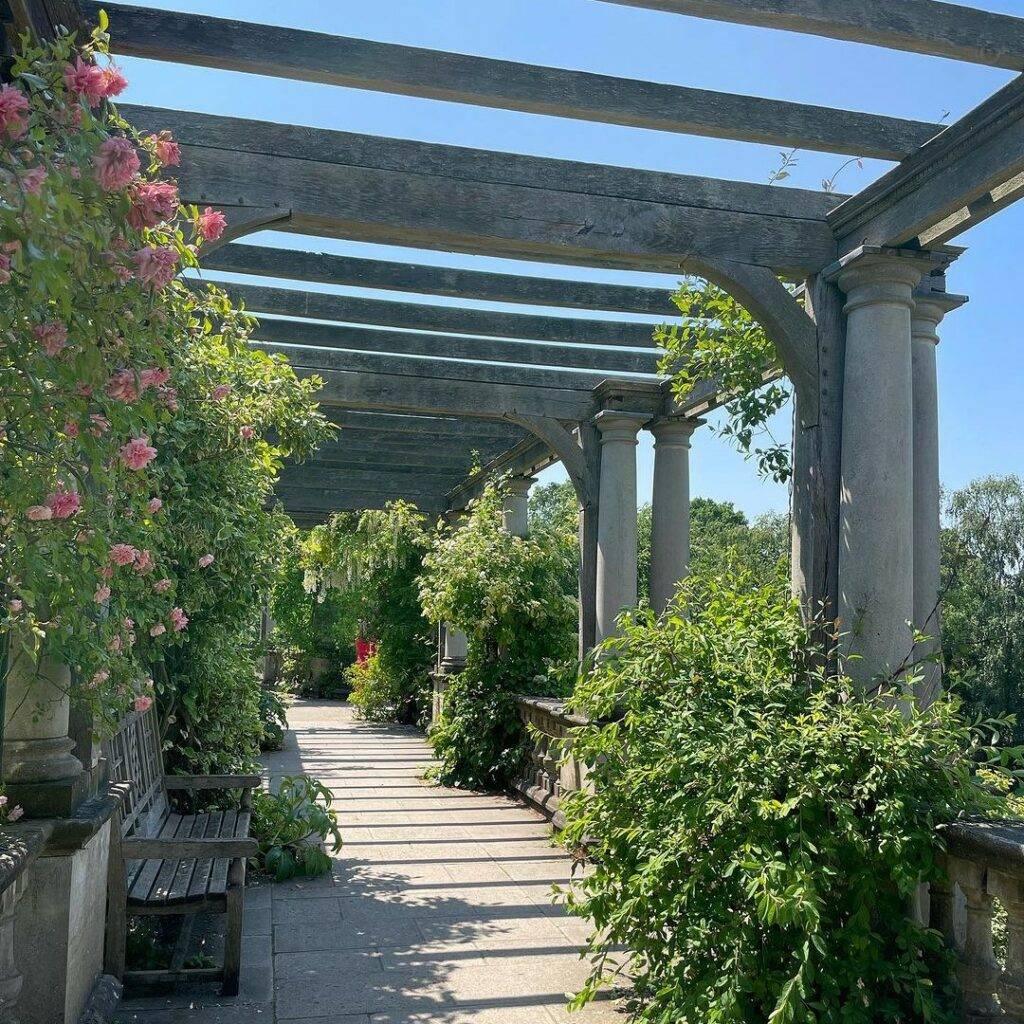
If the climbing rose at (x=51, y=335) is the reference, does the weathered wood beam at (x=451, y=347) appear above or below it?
above

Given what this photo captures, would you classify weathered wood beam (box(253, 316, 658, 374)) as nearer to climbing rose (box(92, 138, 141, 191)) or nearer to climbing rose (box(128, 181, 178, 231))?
climbing rose (box(128, 181, 178, 231))

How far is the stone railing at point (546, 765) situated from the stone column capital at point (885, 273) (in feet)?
11.4

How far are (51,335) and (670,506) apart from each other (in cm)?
581

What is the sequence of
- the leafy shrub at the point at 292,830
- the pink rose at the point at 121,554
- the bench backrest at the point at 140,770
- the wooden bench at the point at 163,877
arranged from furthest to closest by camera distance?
the leafy shrub at the point at 292,830 → the bench backrest at the point at 140,770 → the wooden bench at the point at 163,877 → the pink rose at the point at 121,554

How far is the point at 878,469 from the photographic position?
12.9 feet

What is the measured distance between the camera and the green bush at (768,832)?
9.83ft

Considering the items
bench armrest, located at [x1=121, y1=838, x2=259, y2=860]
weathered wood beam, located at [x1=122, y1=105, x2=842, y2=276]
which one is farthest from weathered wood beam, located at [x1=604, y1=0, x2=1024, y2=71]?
bench armrest, located at [x1=121, y1=838, x2=259, y2=860]

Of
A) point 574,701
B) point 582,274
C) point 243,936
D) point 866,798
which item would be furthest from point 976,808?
point 582,274

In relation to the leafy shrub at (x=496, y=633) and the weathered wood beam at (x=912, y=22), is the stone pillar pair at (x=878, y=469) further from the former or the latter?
the leafy shrub at (x=496, y=633)

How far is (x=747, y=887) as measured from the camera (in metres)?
2.98

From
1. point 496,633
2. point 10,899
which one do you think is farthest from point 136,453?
point 496,633

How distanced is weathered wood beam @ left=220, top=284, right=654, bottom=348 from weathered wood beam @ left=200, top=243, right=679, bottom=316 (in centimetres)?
61

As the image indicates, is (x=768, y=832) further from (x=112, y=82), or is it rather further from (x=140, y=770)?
(x=140, y=770)

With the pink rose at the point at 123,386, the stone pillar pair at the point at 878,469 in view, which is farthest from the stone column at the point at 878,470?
the pink rose at the point at 123,386
